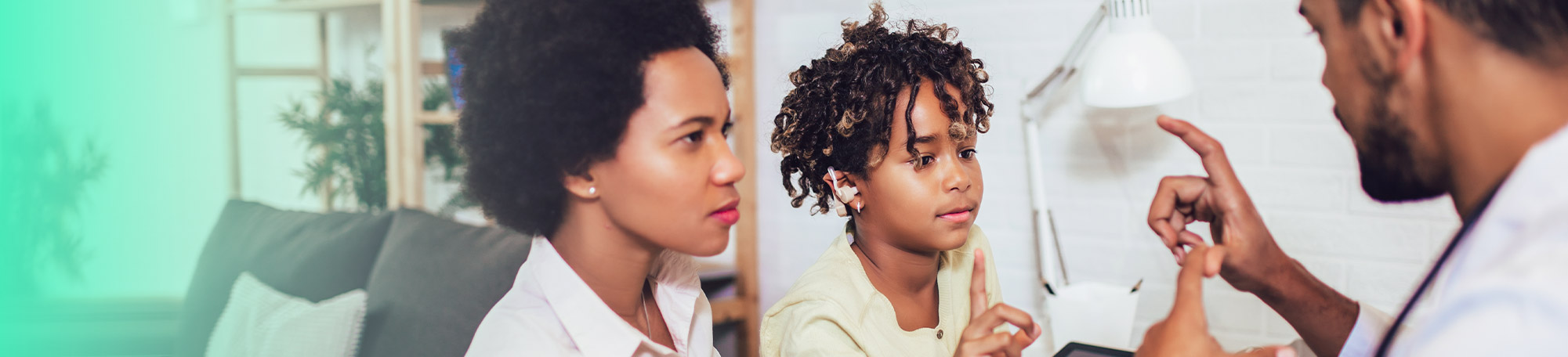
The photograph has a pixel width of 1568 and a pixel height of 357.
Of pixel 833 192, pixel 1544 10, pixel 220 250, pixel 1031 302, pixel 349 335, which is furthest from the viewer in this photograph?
pixel 1031 302

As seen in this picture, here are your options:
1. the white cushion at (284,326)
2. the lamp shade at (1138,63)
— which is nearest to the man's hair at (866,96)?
the lamp shade at (1138,63)

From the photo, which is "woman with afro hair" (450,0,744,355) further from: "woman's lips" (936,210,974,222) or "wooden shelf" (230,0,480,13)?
"wooden shelf" (230,0,480,13)

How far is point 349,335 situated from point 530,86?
3.11 feet

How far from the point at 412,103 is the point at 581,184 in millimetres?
1245

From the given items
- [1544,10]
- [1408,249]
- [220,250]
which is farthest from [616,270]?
[1408,249]

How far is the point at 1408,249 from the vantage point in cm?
183

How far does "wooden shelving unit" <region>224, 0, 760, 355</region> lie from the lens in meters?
1.85

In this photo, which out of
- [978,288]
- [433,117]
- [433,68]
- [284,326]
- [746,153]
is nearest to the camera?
[978,288]

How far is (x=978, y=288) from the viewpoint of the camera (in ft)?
3.63

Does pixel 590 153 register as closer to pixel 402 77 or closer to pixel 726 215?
pixel 726 215

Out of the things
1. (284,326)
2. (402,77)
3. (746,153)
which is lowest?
(284,326)

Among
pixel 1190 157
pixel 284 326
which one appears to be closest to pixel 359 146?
pixel 284 326

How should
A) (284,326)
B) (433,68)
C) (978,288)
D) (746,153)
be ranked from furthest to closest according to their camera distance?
(746,153) < (433,68) < (284,326) < (978,288)

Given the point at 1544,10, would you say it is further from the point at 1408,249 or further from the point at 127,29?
the point at 127,29
